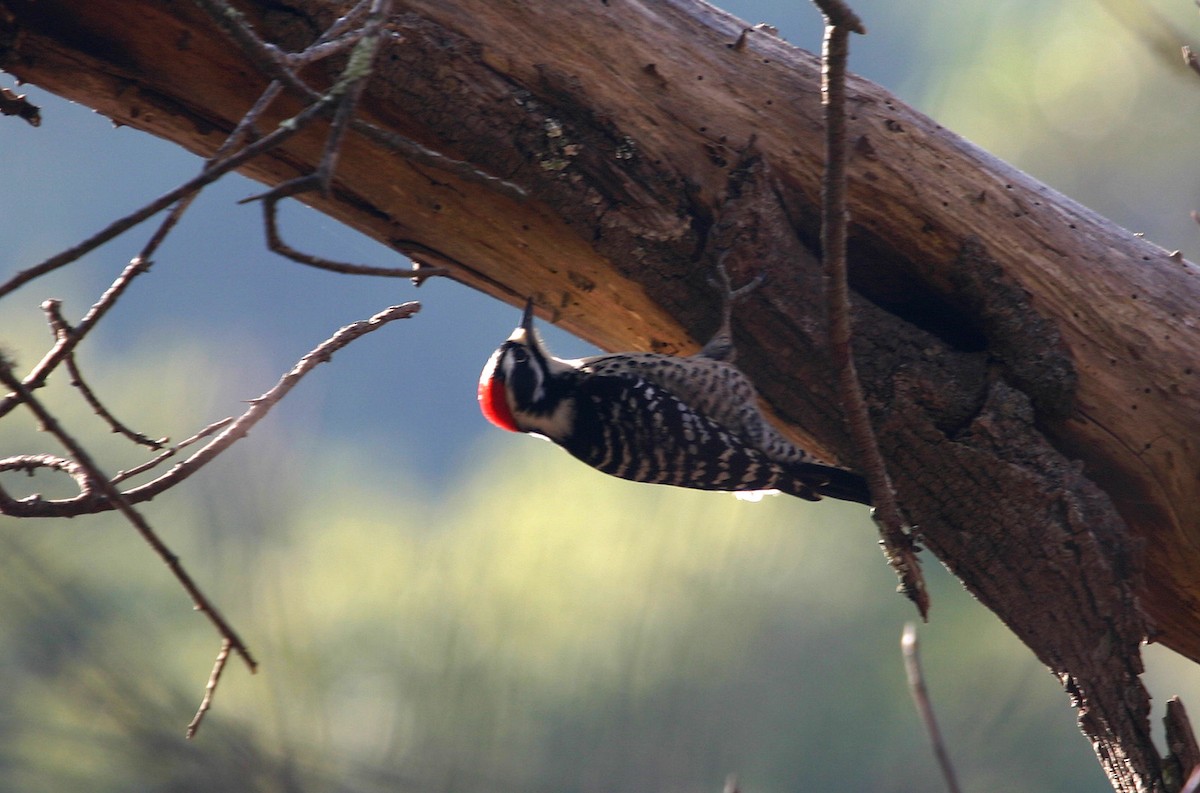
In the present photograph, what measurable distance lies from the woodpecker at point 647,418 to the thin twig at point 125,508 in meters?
1.83

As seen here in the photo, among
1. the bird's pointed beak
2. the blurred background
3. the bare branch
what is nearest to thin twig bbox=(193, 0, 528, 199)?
the blurred background

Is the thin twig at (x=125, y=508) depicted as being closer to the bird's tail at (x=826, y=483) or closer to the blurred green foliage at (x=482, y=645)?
the blurred green foliage at (x=482, y=645)

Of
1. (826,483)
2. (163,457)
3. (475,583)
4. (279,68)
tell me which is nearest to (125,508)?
(279,68)

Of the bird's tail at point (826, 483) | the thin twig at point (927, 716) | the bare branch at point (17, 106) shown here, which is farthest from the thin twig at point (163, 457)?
the bird's tail at point (826, 483)

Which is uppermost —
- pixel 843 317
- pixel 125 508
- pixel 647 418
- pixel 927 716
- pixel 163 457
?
pixel 647 418

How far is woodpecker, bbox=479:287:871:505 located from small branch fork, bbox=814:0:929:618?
67 centimetres

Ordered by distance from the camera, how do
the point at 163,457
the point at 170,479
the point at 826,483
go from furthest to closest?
1. the point at 826,483
2. the point at 163,457
3. the point at 170,479

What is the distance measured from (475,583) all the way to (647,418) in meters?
0.75

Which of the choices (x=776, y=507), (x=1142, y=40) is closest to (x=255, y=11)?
(x=1142, y=40)

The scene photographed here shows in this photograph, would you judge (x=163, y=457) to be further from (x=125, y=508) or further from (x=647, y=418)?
(x=647, y=418)

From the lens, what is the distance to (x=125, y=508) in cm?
141

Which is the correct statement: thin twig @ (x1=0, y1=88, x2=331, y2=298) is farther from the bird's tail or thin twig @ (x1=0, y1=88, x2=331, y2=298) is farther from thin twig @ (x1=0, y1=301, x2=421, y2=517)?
the bird's tail

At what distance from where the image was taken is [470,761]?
214 cm

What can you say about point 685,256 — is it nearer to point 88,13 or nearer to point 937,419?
point 937,419
